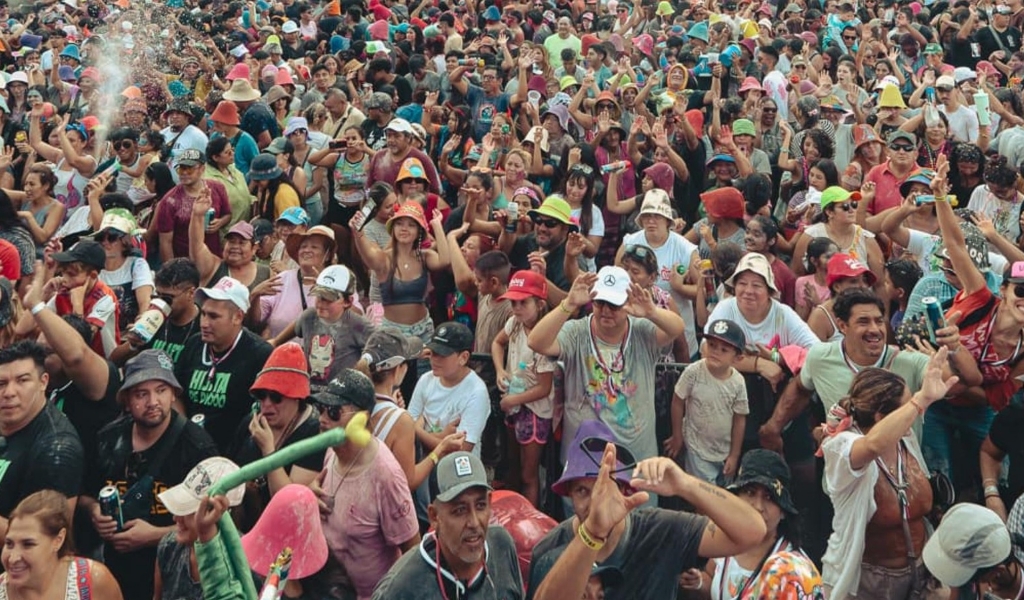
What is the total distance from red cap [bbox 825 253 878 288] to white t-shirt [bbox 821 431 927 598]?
170 centimetres

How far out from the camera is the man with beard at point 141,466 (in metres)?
4.77

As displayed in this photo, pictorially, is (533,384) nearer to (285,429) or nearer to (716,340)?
(716,340)

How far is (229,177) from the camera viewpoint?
28.9 ft

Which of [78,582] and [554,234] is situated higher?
[78,582]

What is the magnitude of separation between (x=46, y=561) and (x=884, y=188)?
21.0 ft

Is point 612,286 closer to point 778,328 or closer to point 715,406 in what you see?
point 715,406

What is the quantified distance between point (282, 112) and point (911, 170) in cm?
643

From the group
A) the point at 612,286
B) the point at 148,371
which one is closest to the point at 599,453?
the point at 612,286

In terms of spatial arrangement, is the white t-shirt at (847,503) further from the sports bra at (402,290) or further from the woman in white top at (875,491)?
the sports bra at (402,290)

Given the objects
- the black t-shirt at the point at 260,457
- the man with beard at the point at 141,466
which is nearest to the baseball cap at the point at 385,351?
the black t-shirt at the point at 260,457

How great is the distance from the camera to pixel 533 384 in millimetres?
6047

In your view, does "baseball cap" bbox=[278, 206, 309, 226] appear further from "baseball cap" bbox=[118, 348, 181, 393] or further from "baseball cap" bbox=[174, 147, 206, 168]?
"baseball cap" bbox=[118, 348, 181, 393]

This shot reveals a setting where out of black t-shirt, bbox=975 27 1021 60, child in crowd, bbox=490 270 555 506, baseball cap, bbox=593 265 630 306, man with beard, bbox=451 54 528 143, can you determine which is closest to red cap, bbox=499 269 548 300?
child in crowd, bbox=490 270 555 506

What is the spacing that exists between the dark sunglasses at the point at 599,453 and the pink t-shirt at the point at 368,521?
79 centimetres
